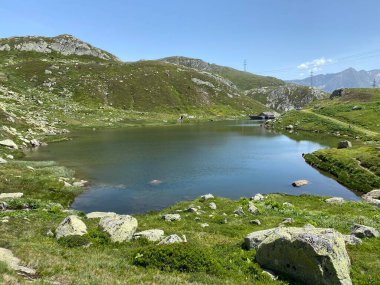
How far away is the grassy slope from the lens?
214 ft

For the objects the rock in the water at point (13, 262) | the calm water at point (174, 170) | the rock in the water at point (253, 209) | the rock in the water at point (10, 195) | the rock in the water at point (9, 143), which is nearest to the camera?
the rock in the water at point (13, 262)

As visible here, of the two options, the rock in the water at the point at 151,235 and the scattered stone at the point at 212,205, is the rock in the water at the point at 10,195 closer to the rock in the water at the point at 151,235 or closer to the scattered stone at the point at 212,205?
the rock in the water at the point at 151,235

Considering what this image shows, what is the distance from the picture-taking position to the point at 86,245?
24984mm

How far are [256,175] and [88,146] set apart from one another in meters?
53.6

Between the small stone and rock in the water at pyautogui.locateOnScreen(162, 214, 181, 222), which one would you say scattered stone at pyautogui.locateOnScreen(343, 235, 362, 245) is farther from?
rock in the water at pyautogui.locateOnScreen(162, 214, 181, 222)

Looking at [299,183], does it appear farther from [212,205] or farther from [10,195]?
[10,195]

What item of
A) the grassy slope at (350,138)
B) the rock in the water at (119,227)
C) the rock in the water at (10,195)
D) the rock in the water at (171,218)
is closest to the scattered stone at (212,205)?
the rock in the water at (171,218)

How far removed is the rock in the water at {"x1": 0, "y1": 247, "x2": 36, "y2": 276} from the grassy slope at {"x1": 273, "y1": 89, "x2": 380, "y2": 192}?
190ft

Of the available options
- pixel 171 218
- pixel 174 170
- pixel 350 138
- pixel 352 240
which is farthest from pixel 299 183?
pixel 350 138

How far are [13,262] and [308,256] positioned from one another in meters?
17.4

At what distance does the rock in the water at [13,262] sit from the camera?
58.4 feet

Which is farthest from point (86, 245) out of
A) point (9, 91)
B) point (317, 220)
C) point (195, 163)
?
point (9, 91)

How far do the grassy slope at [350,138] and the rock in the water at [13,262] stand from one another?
57.8m

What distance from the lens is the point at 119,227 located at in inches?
1059
